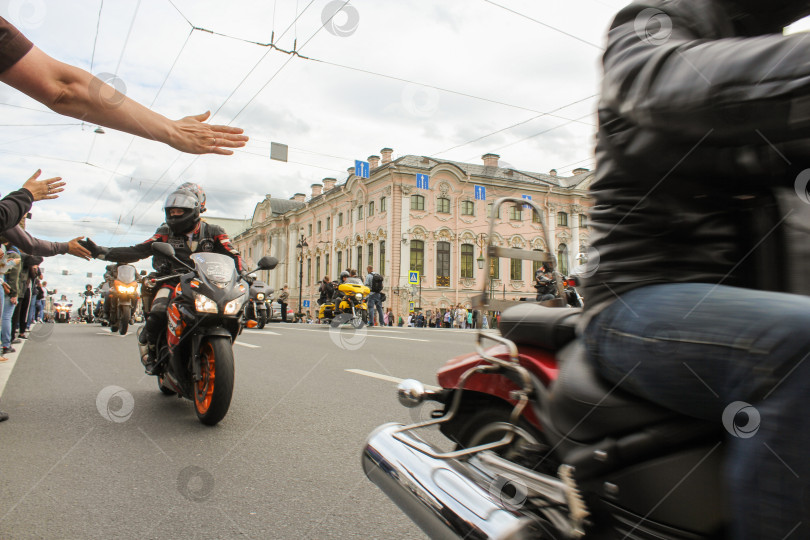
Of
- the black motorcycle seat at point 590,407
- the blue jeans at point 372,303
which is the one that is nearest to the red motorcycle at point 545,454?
the black motorcycle seat at point 590,407

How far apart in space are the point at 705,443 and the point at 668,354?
0.19 m

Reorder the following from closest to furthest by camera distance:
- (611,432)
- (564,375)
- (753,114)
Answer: (753,114), (611,432), (564,375)

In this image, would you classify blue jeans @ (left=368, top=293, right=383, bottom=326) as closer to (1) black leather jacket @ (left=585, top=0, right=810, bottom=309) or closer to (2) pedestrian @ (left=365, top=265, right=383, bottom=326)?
(2) pedestrian @ (left=365, top=265, right=383, bottom=326)

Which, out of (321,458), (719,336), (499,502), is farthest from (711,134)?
(321,458)

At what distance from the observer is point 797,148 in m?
1.03

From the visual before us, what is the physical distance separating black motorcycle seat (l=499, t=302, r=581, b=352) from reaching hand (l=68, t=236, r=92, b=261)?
3754mm

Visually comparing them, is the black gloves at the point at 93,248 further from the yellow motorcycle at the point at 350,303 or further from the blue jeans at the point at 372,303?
the blue jeans at the point at 372,303

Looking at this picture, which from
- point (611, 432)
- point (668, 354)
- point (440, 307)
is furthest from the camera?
point (440, 307)

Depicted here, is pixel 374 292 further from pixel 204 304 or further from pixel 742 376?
pixel 742 376

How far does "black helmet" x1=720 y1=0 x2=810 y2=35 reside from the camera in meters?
1.19

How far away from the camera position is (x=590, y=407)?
4.05ft

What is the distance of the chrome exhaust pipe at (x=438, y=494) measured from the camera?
1.31m

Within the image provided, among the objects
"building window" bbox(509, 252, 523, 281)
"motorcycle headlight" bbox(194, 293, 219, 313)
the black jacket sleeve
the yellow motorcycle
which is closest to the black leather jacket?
"building window" bbox(509, 252, 523, 281)

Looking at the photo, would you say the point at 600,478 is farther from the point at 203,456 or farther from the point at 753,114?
the point at 203,456
